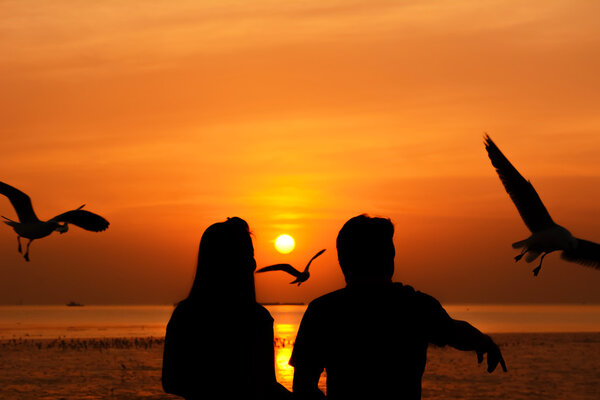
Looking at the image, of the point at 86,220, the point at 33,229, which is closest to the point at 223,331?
the point at 33,229

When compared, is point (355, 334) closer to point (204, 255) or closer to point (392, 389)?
point (392, 389)

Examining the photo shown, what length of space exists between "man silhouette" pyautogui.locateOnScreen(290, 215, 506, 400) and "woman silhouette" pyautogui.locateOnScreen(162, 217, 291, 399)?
59 centimetres

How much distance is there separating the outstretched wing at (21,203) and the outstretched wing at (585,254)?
751 cm

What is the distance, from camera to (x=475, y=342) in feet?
12.5

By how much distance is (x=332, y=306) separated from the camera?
4.08 metres

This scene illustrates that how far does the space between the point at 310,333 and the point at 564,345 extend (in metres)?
62.1

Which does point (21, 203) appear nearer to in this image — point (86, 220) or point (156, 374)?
point (86, 220)

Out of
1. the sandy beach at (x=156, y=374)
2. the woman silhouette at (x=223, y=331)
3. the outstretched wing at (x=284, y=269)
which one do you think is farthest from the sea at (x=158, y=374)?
the woman silhouette at (x=223, y=331)

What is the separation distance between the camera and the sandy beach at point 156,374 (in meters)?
33.2

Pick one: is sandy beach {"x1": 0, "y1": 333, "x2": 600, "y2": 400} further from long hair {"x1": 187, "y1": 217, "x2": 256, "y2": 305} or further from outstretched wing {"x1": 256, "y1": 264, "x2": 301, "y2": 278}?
long hair {"x1": 187, "y1": 217, "x2": 256, "y2": 305}

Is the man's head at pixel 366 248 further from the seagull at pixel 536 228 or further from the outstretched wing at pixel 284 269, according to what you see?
the seagull at pixel 536 228

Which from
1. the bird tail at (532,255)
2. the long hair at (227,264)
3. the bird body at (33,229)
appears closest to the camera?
the long hair at (227,264)

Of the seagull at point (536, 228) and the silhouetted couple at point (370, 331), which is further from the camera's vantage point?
the seagull at point (536, 228)

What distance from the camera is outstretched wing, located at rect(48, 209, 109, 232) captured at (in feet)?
36.7
